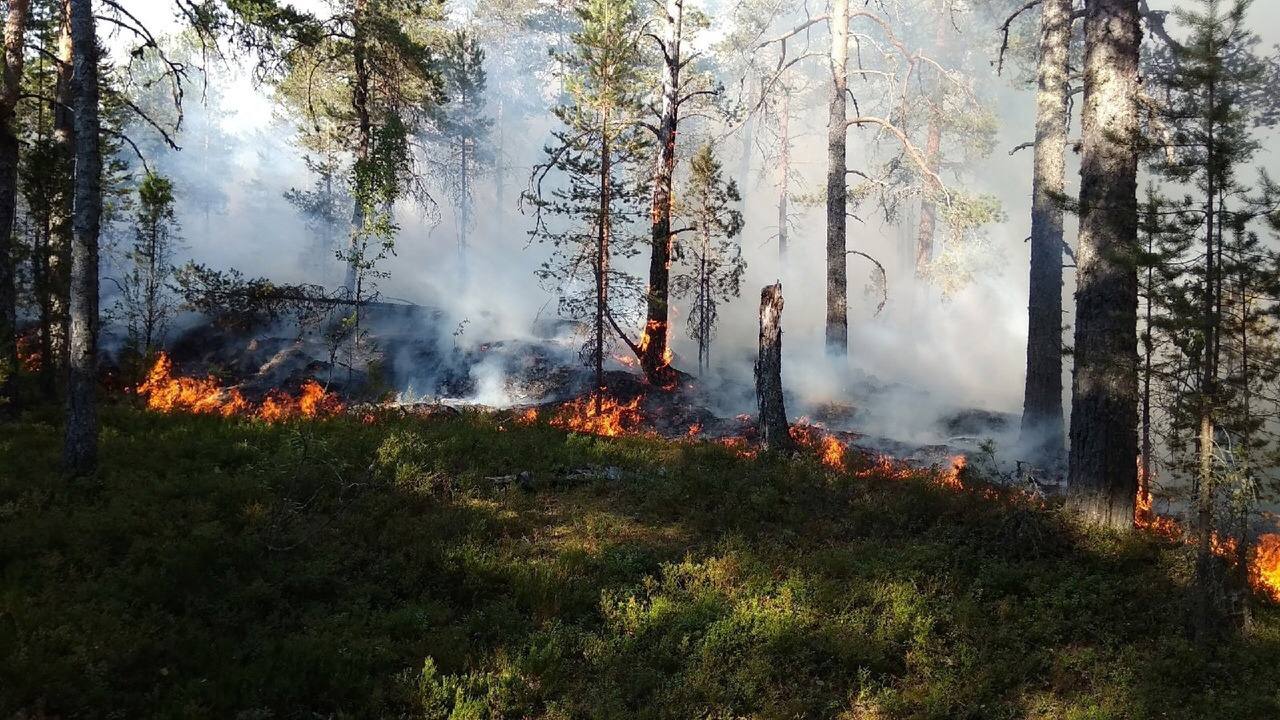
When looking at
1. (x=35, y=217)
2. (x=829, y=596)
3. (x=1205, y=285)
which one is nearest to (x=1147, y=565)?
(x=1205, y=285)

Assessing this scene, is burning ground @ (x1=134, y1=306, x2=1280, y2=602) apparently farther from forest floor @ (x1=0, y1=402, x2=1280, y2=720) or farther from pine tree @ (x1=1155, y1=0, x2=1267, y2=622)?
forest floor @ (x1=0, y1=402, x2=1280, y2=720)

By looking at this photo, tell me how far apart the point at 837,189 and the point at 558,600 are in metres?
15.3

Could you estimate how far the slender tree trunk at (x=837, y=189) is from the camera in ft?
61.9

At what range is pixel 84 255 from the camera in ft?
29.3

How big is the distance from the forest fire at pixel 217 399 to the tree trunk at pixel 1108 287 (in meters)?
12.9

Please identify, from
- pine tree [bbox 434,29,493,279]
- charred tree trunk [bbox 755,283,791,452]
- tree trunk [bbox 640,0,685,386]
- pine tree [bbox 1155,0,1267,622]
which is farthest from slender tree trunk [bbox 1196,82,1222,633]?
pine tree [bbox 434,29,493,279]

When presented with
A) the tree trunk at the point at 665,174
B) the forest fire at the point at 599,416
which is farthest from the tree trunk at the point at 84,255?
the tree trunk at the point at 665,174

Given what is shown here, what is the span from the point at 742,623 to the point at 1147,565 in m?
5.11

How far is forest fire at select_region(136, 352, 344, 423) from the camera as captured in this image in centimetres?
1337

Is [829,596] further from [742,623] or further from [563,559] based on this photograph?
[563,559]

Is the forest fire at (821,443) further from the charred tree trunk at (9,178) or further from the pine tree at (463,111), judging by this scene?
the pine tree at (463,111)

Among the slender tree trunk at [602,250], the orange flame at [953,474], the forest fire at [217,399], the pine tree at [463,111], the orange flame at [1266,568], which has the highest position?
the pine tree at [463,111]

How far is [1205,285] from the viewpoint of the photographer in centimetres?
704

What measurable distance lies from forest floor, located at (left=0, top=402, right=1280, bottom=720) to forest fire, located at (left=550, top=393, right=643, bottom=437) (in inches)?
167
